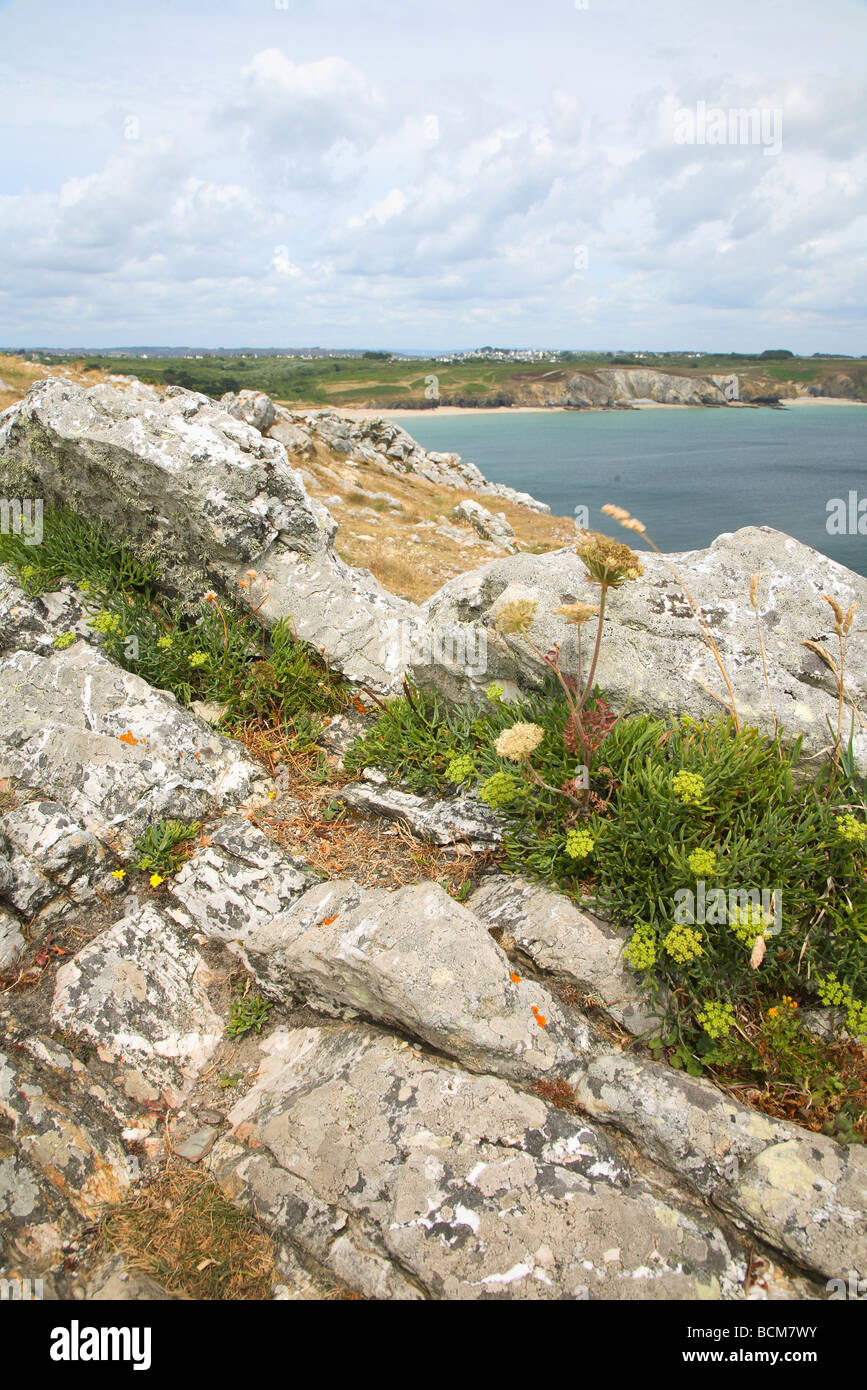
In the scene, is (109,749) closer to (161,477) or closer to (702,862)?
(161,477)

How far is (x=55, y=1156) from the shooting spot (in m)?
3.45

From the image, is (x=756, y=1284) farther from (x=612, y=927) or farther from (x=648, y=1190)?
(x=612, y=927)

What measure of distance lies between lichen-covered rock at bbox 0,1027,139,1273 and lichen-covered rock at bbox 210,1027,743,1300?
0.59 m

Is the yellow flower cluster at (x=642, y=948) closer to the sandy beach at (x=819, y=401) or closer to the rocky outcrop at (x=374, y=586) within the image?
the rocky outcrop at (x=374, y=586)

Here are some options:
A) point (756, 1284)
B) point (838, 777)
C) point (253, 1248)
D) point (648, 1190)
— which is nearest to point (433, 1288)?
point (253, 1248)

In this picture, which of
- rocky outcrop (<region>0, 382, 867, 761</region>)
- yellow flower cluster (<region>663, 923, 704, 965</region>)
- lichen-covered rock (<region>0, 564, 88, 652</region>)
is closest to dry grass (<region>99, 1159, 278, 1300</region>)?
yellow flower cluster (<region>663, 923, 704, 965</region>)

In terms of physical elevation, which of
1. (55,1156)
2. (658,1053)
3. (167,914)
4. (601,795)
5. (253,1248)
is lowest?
(253,1248)

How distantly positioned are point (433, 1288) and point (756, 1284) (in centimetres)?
141

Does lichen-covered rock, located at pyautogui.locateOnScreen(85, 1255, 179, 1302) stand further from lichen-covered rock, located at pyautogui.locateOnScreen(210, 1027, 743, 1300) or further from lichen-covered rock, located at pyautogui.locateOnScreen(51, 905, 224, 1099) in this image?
lichen-covered rock, located at pyautogui.locateOnScreen(51, 905, 224, 1099)

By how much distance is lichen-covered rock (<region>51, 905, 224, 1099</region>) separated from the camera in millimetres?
4070

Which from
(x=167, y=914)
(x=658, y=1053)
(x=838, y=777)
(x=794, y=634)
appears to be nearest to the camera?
(x=658, y=1053)

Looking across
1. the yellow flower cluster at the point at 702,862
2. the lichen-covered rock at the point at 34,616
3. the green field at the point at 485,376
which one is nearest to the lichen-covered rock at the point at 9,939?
the lichen-covered rock at the point at 34,616

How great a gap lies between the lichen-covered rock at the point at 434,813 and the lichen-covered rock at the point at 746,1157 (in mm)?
1709

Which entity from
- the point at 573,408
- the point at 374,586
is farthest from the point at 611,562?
the point at 573,408
